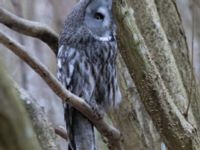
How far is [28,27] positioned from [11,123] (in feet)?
5.43

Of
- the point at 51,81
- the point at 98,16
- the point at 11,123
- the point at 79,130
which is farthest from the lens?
the point at 98,16

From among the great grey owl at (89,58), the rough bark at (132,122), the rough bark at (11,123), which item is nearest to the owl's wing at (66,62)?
the great grey owl at (89,58)

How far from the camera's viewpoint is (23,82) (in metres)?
4.54

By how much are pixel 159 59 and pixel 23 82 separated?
2.38 meters

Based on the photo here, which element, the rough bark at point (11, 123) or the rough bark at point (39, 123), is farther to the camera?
the rough bark at point (39, 123)

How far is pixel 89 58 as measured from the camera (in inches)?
97.7

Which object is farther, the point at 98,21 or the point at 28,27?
the point at 98,21

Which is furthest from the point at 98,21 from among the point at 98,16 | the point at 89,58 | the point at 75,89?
the point at 75,89

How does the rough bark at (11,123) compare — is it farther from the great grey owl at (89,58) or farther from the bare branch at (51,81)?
the great grey owl at (89,58)

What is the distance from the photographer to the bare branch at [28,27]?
6.44 feet

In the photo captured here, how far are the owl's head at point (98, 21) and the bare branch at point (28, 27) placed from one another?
20cm

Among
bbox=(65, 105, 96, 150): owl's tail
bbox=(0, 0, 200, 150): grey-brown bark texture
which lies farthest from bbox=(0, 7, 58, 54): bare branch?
bbox=(65, 105, 96, 150): owl's tail

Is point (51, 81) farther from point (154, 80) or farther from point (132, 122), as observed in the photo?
point (132, 122)

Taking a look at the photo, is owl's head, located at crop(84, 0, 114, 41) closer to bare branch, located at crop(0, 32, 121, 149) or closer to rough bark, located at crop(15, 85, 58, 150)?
bare branch, located at crop(0, 32, 121, 149)
